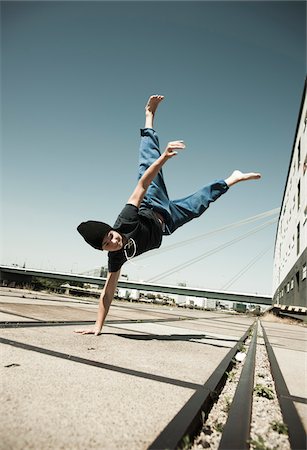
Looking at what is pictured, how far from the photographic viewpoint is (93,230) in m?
2.22

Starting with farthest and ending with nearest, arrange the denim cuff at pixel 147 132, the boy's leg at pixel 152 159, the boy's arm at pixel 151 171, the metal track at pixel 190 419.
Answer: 1. the denim cuff at pixel 147 132
2. the boy's leg at pixel 152 159
3. the boy's arm at pixel 151 171
4. the metal track at pixel 190 419

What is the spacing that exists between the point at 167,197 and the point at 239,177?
1136 millimetres

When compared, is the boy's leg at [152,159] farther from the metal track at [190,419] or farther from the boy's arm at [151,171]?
the metal track at [190,419]

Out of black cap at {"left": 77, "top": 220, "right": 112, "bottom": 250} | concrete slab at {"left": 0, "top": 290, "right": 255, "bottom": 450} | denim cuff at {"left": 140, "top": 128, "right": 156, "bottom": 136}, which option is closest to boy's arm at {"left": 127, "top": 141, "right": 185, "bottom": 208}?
black cap at {"left": 77, "top": 220, "right": 112, "bottom": 250}

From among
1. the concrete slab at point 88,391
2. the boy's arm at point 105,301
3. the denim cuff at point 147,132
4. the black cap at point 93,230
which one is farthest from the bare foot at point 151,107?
the concrete slab at point 88,391

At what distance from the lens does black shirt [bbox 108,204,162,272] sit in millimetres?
2383

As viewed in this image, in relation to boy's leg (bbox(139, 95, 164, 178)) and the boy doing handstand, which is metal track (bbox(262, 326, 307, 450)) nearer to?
the boy doing handstand

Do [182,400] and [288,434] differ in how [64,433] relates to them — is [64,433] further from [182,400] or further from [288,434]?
[288,434]

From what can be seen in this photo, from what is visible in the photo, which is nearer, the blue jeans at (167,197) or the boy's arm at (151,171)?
the boy's arm at (151,171)

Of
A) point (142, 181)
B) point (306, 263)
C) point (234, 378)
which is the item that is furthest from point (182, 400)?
point (306, 263)

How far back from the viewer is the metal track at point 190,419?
70 centimetres

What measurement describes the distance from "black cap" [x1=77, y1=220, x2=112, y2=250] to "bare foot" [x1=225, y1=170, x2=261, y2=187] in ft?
6.83

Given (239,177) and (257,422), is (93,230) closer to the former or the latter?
(257,422)

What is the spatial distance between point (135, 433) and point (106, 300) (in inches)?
71.2
